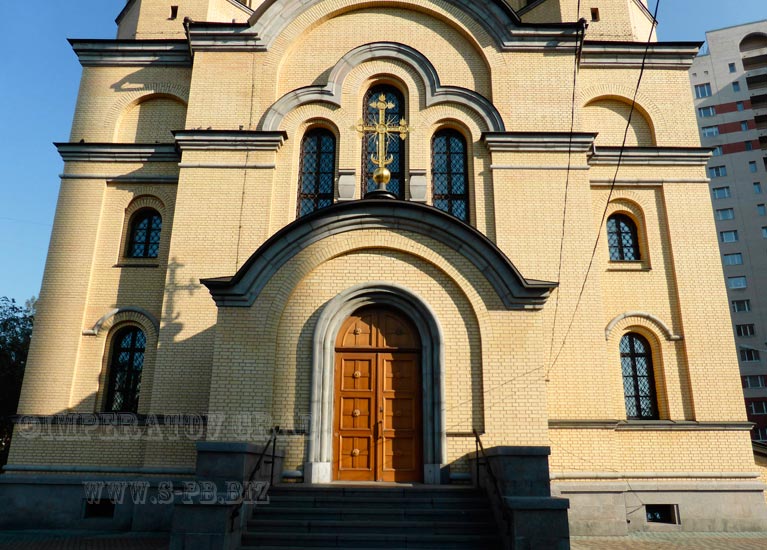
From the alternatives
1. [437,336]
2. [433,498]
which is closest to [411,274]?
[437,336]

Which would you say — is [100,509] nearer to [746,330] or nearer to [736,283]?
[746,330]

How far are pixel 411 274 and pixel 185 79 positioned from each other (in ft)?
26.3

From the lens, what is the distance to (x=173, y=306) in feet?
38.8

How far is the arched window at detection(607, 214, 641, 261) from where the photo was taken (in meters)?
13.3

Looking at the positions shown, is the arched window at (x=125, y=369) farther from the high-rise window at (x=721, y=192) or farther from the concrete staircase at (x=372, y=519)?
the high-rise window at (x=721, y=192)

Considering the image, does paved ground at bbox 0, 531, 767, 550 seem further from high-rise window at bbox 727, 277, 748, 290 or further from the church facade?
high-rise window at bbox 727, 277, 748, 290

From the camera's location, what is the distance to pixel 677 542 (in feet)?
33.3

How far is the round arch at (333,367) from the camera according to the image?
9602 millimetres

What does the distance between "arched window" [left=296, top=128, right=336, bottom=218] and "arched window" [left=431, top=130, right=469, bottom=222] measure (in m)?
2.24

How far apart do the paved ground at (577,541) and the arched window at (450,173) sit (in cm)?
658

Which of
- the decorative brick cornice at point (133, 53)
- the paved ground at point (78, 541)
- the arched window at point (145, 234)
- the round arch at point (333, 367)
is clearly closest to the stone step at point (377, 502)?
the round arch at point (333, 367)

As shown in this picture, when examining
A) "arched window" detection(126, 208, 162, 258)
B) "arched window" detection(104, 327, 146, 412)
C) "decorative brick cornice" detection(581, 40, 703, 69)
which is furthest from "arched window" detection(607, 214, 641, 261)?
"arched window" detection(104, 327, 146, 412)

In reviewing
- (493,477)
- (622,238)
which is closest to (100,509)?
(493,477)

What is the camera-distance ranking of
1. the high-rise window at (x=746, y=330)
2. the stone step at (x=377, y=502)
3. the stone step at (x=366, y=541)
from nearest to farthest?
the stone step at (x=366, y=541) → the stone step at (x=377, y=502) → the high-rise window at (x=746, y=330)
